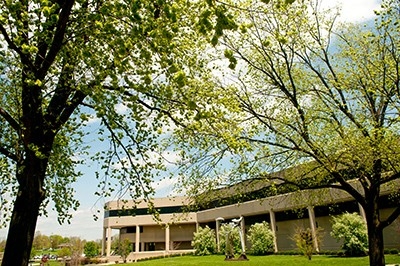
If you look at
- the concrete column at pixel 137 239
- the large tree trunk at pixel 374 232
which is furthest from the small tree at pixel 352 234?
the concrete column at pixel 137 239

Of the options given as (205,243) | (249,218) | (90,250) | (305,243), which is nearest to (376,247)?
(305,243)

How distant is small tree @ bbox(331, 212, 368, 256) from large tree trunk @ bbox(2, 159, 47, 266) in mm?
22274

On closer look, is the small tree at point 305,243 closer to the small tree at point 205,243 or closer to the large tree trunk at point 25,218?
the small tree at point 205,243

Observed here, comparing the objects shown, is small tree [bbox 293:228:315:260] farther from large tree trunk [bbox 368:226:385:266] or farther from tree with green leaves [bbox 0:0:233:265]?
tree with green leaves [bbox 0:0:233:265]

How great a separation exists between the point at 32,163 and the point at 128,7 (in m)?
3.45

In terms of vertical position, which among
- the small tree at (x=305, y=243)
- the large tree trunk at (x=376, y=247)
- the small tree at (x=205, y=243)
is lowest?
the large tree trunk at (x=376, y=247)

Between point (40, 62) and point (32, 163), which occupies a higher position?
point (40, 62)

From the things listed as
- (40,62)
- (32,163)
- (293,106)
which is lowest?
(32,163)

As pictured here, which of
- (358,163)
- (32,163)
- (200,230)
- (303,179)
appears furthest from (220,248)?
(32,163)

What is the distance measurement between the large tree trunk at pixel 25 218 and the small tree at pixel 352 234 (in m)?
22.3

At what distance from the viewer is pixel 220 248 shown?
40500 mm

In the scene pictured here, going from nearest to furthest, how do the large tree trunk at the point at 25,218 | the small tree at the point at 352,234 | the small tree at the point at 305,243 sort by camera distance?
the large tree trunk at the point at 25,218 < the small tree at the point at 352,234 < the small tree at the point at 305,243

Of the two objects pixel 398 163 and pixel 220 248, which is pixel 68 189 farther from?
pixel 220 248

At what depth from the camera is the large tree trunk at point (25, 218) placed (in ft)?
21.1
